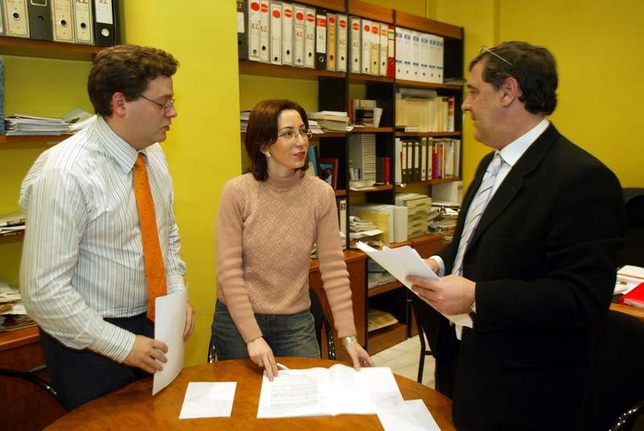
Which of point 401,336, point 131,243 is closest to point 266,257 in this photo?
point 131,243

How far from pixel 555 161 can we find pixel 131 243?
115cm

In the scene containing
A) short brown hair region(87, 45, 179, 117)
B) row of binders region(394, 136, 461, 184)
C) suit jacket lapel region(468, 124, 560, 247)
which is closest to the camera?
suit jacket lapel region(468, 124, 560, 247)

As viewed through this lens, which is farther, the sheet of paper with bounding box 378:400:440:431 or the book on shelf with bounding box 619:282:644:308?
the book on shelf with bounding box 619:282:644:308

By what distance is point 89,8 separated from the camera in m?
2.24

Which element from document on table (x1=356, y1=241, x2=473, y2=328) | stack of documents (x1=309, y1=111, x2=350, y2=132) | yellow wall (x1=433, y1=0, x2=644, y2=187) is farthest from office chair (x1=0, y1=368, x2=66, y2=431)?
yellow wall (x1=433, y1=0, x2=644, y2=187)

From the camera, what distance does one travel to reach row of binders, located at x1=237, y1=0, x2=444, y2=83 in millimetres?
2920

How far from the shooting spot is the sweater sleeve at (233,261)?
71.8 inches

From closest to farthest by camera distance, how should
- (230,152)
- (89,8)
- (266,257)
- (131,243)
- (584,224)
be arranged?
1. (584,224)
2. (131,243)
3. (266,257)
4. (89,8)
5. (230,152)

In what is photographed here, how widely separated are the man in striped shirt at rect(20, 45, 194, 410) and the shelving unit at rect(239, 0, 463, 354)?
1.52 m

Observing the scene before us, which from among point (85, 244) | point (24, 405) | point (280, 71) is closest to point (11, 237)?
point (24, 405)

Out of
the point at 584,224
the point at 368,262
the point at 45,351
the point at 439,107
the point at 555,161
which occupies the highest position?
the point at 439,107

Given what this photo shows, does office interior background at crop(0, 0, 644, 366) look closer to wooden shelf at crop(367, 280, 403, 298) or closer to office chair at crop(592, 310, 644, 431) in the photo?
wooden shelf at crop(367, 280, 403, 298)

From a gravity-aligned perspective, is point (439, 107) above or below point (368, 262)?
above

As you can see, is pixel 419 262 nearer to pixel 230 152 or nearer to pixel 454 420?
pixel 454 420
